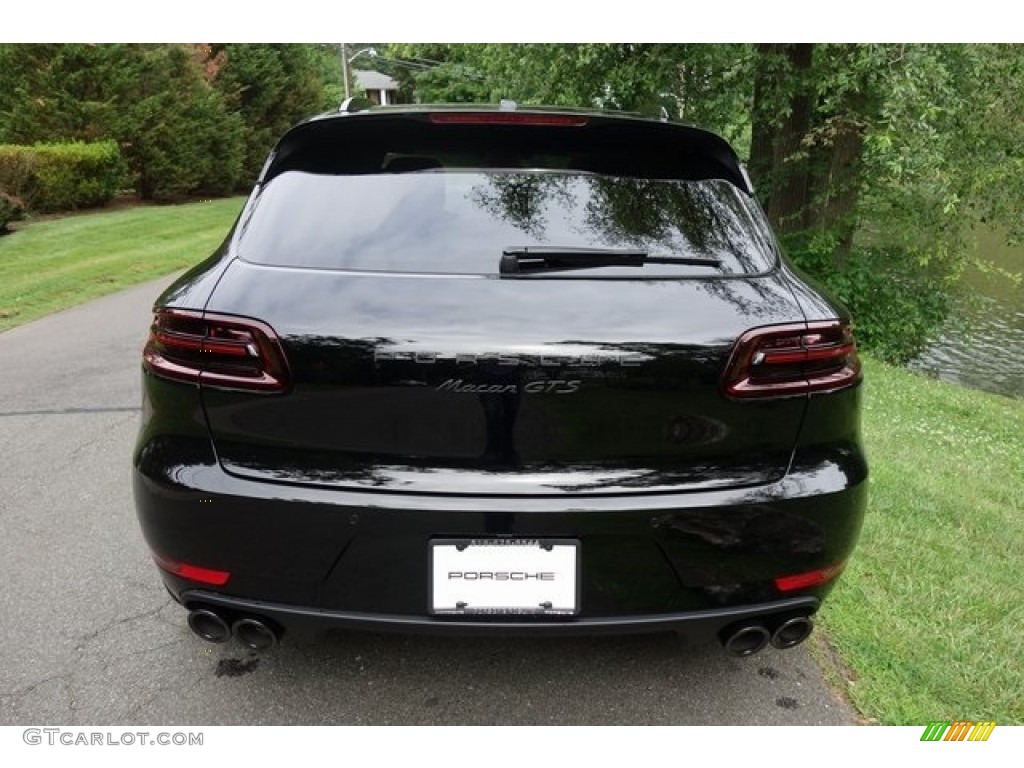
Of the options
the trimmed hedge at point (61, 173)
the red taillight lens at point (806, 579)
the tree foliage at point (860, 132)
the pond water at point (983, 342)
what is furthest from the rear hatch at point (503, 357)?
the trimmed hedge at point (61, 173)

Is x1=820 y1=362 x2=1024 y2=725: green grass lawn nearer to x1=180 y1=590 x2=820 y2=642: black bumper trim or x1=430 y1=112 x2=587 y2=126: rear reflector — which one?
x1=180 y1=590 x2=820 y2=642: black bumper trim

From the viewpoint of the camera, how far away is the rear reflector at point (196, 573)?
209cm

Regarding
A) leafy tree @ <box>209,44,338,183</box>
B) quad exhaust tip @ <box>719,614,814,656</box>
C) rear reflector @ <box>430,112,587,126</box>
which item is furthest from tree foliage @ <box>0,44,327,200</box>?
quad exhaust tip @ <box>719,614,814,656</box>

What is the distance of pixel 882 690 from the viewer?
2.54 meters

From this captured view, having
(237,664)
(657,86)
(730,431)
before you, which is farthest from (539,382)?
(657,86)

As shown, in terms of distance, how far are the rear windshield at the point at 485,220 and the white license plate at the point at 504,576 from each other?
0.70 meters

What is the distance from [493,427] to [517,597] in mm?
443

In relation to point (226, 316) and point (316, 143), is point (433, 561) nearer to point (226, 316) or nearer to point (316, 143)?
point (226, 316)

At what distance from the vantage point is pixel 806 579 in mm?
2141

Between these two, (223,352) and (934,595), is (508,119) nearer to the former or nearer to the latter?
(223,352)

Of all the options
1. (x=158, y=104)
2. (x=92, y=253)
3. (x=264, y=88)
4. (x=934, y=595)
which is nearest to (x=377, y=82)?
(x=264, y=88)

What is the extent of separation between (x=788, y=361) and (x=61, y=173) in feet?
63.6

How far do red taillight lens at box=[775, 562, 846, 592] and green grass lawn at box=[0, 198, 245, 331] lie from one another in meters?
8.51

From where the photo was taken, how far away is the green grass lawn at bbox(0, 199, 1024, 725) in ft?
8.38
